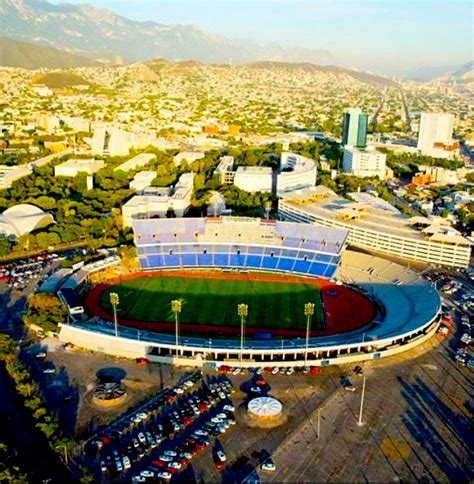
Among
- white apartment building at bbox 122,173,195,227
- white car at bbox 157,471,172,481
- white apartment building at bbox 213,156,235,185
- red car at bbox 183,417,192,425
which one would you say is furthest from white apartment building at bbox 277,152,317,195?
white car at bbox 157,471,172,481

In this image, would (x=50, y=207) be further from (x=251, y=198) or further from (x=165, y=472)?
(x=165, y=472)

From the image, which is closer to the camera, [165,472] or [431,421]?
[165,472]

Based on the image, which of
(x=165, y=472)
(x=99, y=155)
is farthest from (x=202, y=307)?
(x=99, y=155)

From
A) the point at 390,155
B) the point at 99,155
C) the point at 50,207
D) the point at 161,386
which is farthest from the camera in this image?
the point at 390,155

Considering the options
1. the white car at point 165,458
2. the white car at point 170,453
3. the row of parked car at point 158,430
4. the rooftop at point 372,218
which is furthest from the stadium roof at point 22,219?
the white car at point 165,458

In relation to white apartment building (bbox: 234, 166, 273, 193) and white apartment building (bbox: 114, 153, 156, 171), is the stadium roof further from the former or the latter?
white apartment building (bbox: 234, 166, 273, 193)

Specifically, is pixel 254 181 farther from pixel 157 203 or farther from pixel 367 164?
pixel 367 164
